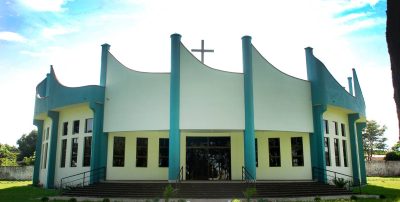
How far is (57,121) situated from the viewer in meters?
26.0

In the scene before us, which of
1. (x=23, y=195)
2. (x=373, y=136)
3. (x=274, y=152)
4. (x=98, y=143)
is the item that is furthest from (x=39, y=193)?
(x=373, y=136)

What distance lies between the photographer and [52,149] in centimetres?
2538

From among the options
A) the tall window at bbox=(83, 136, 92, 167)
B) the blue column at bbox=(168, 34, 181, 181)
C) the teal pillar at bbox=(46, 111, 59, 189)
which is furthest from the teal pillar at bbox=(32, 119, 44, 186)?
the blue column at bbox=(168, 34, 181, 181)

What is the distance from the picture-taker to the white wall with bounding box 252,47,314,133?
835 inches

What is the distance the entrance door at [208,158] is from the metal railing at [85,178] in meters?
4.95

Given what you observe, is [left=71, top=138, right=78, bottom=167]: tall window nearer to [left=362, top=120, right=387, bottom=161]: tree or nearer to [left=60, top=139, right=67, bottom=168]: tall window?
[left=60, top=139, right=67, bottom=168]: tall window

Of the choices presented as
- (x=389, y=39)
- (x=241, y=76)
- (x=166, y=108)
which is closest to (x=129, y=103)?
(x=166, y=108)

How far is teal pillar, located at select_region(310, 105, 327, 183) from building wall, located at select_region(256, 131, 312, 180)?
0.69m

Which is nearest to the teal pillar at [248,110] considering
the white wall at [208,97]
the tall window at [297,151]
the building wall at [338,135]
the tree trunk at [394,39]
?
the white wall at [208,97]

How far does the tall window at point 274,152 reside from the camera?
78.4 ft

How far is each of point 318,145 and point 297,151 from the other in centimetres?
154

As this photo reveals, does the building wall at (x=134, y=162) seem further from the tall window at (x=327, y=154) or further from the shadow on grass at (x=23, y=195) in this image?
the tall window at (x=327, y=154)

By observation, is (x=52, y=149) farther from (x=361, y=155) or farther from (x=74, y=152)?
(x=361, y=155)

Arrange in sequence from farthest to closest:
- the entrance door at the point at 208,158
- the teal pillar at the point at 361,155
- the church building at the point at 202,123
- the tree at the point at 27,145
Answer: the tree at the point at 27,145, the teal pillar at the point at 361,155, the entrance door at the point at 208,158, the church building at the point at 202,123
